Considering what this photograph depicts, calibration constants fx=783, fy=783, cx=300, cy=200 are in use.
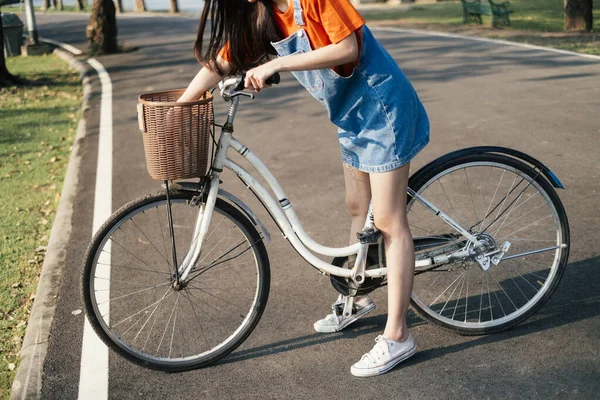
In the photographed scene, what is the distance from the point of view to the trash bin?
62.9ft

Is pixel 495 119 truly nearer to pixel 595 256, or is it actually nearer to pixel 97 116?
pixel 595 256

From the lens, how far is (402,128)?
3387 mm

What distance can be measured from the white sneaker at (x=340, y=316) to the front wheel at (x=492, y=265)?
0.28 meters

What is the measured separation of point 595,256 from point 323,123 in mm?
4745

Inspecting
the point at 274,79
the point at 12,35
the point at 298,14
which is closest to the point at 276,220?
the point at 274,79

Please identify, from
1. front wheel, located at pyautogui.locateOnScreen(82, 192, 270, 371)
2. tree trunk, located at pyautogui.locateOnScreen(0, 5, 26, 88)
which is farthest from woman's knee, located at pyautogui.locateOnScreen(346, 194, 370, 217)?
tree trunk, located at pyautogui.locateOnScreen(0, 5, 26, 88)

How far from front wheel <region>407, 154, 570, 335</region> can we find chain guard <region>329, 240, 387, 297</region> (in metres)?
0.21

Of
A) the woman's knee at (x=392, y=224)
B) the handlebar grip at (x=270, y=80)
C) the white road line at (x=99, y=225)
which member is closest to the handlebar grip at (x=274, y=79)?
the handlebar grip at (x=270, y=80)

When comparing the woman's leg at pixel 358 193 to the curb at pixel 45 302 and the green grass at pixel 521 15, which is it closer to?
the curb at pixel 45 302

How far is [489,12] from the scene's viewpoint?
19.0 meters

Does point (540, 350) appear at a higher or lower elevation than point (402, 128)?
lower

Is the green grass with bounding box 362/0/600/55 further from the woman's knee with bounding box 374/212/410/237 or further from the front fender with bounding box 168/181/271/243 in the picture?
the front fender with bounding box 168/181/271/243

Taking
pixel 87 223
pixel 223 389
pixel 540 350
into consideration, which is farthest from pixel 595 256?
pixel 87 223

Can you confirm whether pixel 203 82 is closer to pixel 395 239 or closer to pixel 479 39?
pixel 395 239
